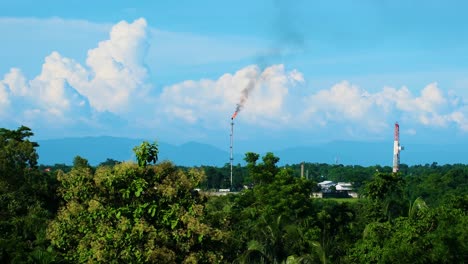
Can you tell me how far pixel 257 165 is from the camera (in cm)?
4500

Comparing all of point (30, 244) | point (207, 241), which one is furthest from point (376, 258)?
point (30, 244)

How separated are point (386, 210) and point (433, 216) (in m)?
13.7

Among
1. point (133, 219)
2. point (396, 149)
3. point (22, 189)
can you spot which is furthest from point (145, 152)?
point (396, 149)

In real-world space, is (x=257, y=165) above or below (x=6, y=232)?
above

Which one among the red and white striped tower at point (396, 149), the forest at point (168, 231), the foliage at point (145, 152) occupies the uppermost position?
the red and white striped tower at point (396, 149)

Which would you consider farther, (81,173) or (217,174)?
(217,174)

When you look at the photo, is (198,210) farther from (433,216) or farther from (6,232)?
(6,232)

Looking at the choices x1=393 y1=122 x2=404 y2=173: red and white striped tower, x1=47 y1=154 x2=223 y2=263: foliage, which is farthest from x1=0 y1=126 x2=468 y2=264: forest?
x1=393 y1=122 x2=404 y2=173: red and white striped tower

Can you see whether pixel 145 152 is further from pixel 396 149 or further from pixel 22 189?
pixel 396 149

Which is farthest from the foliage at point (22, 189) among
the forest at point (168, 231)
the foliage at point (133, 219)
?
the foliage at point (133, 219)

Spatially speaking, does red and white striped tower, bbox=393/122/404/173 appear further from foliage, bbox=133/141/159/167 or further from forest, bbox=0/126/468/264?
foliage, bbox=133/141/159/167

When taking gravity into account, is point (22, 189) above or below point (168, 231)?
above

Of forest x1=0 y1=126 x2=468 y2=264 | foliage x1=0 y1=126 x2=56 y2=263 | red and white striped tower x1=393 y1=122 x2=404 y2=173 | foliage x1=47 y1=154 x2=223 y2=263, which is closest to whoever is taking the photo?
foliage x1=47 y1=154 x2=223 y2=263

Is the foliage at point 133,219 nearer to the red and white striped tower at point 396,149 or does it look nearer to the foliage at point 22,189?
the foliage at point 22,189
